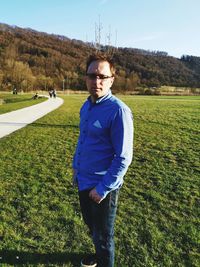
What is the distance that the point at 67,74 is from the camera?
4700 inches

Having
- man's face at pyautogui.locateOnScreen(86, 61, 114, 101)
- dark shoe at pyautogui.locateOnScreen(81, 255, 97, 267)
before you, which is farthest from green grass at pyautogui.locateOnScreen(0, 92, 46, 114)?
man's face at pyautogui.locateOnScreen(86, 61, 114, 101)

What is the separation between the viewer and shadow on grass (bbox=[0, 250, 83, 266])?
3.48 meters

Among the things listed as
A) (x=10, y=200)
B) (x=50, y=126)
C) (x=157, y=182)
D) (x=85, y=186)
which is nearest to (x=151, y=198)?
(x=157, y=182)

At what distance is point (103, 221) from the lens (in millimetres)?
2707

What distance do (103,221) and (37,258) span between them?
51.2 inches

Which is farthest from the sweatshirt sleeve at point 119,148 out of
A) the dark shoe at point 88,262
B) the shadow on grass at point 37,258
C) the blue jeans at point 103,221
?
the shadow on grass at point 37,258

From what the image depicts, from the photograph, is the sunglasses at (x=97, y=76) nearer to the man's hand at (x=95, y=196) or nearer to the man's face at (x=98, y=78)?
the man's face at (x=98, y=78)

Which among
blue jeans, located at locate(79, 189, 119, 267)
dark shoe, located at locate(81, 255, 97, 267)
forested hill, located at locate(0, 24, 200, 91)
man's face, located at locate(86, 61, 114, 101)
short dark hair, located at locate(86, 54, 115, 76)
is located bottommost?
dark shoe, located at locate(81, 255, 97, 267)

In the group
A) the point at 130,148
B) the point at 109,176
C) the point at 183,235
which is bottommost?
the point at 183,235

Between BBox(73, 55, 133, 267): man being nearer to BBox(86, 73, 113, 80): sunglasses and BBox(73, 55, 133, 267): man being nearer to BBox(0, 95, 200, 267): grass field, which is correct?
BBox(86, 73, 113, 80): sunglasses

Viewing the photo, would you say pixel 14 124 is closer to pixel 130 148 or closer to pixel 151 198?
pixel 151 198

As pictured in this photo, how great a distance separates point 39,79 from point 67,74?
22.0m

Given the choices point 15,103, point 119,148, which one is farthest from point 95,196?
point 15,103

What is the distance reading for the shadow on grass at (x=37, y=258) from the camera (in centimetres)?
348
